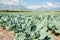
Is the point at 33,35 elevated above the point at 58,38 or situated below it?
above

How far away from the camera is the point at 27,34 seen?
870cm

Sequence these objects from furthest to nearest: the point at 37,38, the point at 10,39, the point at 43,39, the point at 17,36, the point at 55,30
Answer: the point at 10,39
the point at 55,30
the point at 17,36
the point at 37,38
the point at 43,39

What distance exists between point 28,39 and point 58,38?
2.66 meters

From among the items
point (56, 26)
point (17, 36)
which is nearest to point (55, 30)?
point (56, 26)

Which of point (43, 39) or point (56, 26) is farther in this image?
point (56, 26)

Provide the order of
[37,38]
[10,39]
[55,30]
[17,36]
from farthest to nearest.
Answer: [10,39] → [55,30] → [17,36] → [37,38]

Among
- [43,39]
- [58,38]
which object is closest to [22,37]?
[43,39]

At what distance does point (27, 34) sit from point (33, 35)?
0.50 metres

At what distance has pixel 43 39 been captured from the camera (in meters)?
7.18

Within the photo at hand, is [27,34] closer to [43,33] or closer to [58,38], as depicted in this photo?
[43,33]

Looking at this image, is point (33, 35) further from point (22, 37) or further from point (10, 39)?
point (10, 39)

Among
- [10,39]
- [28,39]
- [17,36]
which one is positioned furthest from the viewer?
[10,39]

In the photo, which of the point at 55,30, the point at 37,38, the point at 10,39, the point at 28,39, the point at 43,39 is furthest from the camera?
the point at 10,39

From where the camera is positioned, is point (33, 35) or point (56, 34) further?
point (56, 34)
